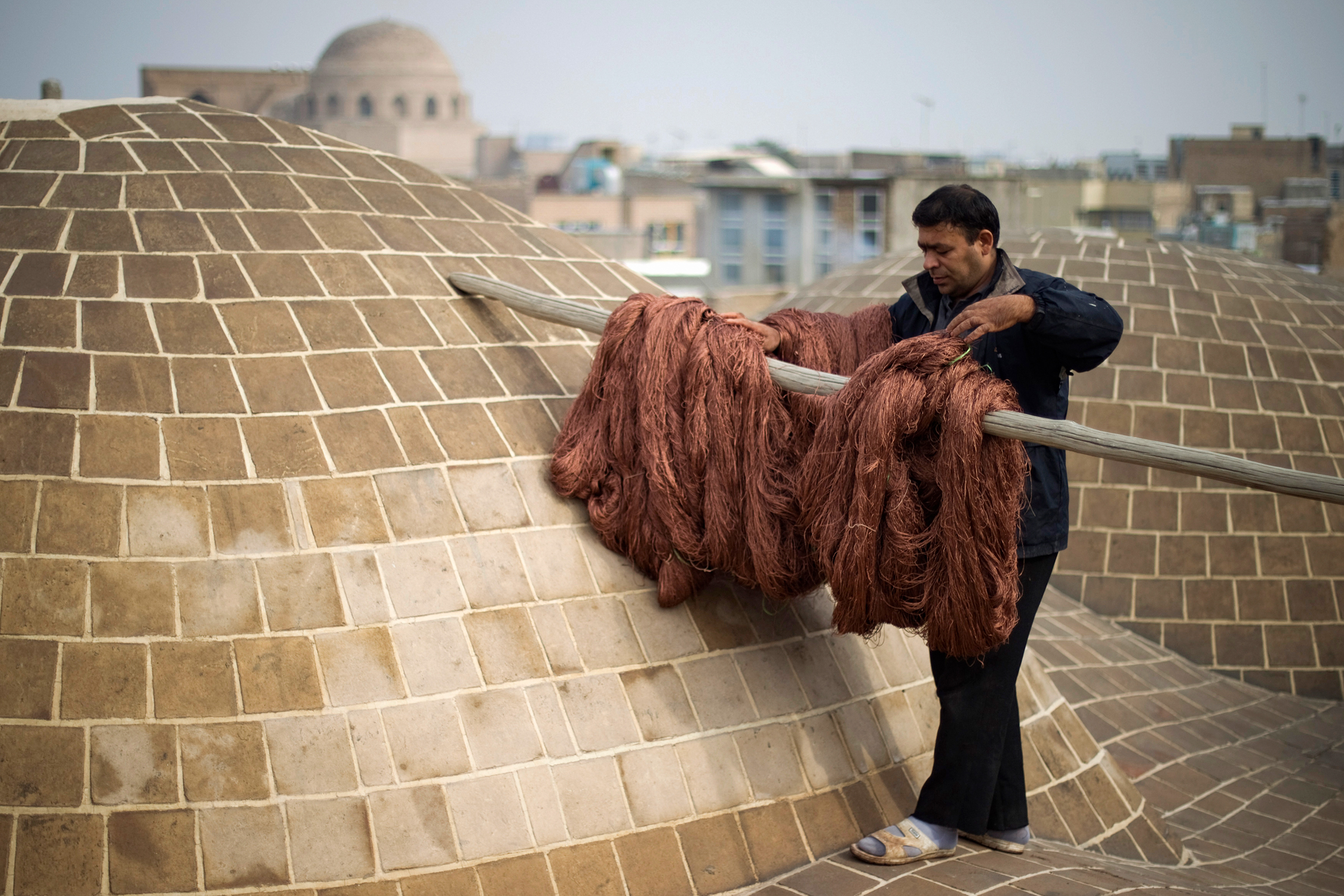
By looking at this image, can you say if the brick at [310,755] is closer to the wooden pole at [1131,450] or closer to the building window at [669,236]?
the wooden pole at [1131,450]

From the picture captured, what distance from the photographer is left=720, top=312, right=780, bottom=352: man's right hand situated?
399 centimetres

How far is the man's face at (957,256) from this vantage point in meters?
3.54

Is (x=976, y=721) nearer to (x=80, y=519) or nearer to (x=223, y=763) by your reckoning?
(x=223, y=763)

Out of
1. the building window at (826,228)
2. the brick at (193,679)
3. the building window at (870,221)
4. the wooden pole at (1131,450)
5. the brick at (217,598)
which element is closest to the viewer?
the wooden pole at (1131,450)

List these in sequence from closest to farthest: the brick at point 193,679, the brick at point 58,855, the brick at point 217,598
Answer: the brick at point 58,855 < the brick at point 193,679 < the brick at point 217,598

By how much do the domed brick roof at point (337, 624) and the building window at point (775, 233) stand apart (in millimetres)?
24475

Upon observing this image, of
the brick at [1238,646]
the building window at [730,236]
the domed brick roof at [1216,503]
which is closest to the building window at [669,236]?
the building window at [730,236]

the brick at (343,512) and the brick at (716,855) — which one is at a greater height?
the brick at (343,512)

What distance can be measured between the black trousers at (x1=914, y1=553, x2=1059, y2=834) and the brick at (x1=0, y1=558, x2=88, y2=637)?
8.20 feet

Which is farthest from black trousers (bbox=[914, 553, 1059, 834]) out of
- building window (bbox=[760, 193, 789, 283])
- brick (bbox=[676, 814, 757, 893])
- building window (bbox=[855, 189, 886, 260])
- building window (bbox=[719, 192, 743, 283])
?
building window (bbox=[719, 192, 743, 283])

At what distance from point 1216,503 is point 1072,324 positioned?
484 cm

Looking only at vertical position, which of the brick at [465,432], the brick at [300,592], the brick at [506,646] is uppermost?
the brick at [465,432]

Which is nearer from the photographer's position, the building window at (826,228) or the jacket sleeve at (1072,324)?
the jacket sleeve at (1072,324)

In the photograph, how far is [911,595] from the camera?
137 inches
